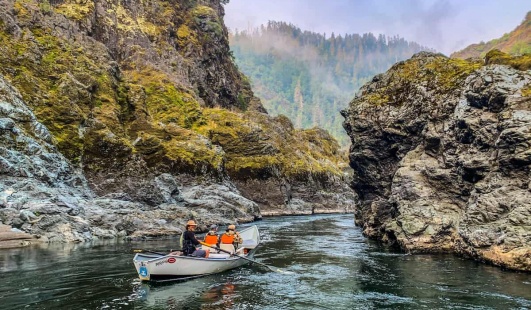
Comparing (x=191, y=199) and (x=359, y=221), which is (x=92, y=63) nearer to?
(x=191, y=199)

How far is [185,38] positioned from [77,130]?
6182cm

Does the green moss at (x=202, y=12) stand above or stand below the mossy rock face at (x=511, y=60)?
above

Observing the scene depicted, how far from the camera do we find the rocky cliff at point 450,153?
2405cm

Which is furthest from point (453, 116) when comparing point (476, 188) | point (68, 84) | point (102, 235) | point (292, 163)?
point (292, 163)

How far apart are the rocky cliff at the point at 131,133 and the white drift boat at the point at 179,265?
17661 mm

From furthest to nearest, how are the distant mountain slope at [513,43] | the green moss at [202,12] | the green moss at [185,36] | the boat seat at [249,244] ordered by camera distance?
the green moss at [202,12] → the green moss at [185,36] → the distant mountain slope at [513,43] → the boat seat at [249,244]

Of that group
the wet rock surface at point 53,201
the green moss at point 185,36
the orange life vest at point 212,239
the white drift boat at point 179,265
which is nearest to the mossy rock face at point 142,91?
the green moss at point 185,36

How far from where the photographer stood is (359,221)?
52812mm

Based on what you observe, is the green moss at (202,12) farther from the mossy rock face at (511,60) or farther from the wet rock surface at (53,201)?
the mossy rock face at (511,60)

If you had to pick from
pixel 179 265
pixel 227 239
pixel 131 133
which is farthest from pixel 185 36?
pixel 179 265

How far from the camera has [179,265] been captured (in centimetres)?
2034

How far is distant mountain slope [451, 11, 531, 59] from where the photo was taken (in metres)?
87.4

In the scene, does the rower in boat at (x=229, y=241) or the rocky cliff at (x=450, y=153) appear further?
the rower in boat at (x=229, y=241)

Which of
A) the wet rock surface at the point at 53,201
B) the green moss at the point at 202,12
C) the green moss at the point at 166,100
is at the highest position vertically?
the green moss at the point at 202,12
